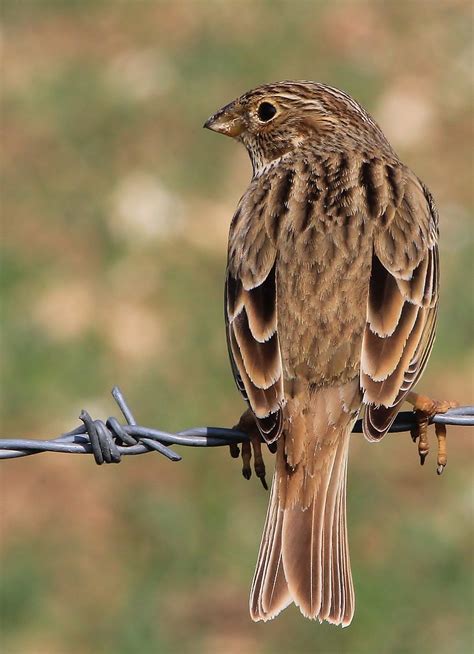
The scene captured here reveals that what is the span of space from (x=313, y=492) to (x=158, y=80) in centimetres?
978

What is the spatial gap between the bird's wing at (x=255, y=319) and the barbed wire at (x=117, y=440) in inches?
6.7

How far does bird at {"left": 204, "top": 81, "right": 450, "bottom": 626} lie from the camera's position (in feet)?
16.4

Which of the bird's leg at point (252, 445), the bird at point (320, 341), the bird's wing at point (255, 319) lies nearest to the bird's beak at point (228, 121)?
the bird at point (320, 341)

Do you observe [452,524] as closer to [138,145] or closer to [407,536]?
[407,536]

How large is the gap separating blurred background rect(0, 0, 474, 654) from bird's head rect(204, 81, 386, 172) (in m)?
2.71

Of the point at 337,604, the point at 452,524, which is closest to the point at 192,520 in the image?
the point at 452,524

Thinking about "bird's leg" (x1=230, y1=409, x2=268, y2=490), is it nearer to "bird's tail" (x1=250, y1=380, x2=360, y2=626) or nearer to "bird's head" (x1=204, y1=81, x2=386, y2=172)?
"bird's tail" (x1=250, y1=380, x2=360, y2=626)

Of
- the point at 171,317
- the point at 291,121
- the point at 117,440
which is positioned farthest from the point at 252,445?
the point at 171,317

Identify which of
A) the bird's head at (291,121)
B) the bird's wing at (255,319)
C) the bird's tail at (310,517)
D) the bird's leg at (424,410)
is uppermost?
the bird's head at (291,121)

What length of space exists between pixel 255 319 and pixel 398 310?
0.51m

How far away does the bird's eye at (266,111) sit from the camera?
675 centimetres

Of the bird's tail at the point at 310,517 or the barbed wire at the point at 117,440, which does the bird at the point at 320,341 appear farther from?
the barbed wire at the point at 117,440

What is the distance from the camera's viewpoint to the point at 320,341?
524cm

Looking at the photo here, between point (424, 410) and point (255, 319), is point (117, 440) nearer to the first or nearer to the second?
point (255, 319)
